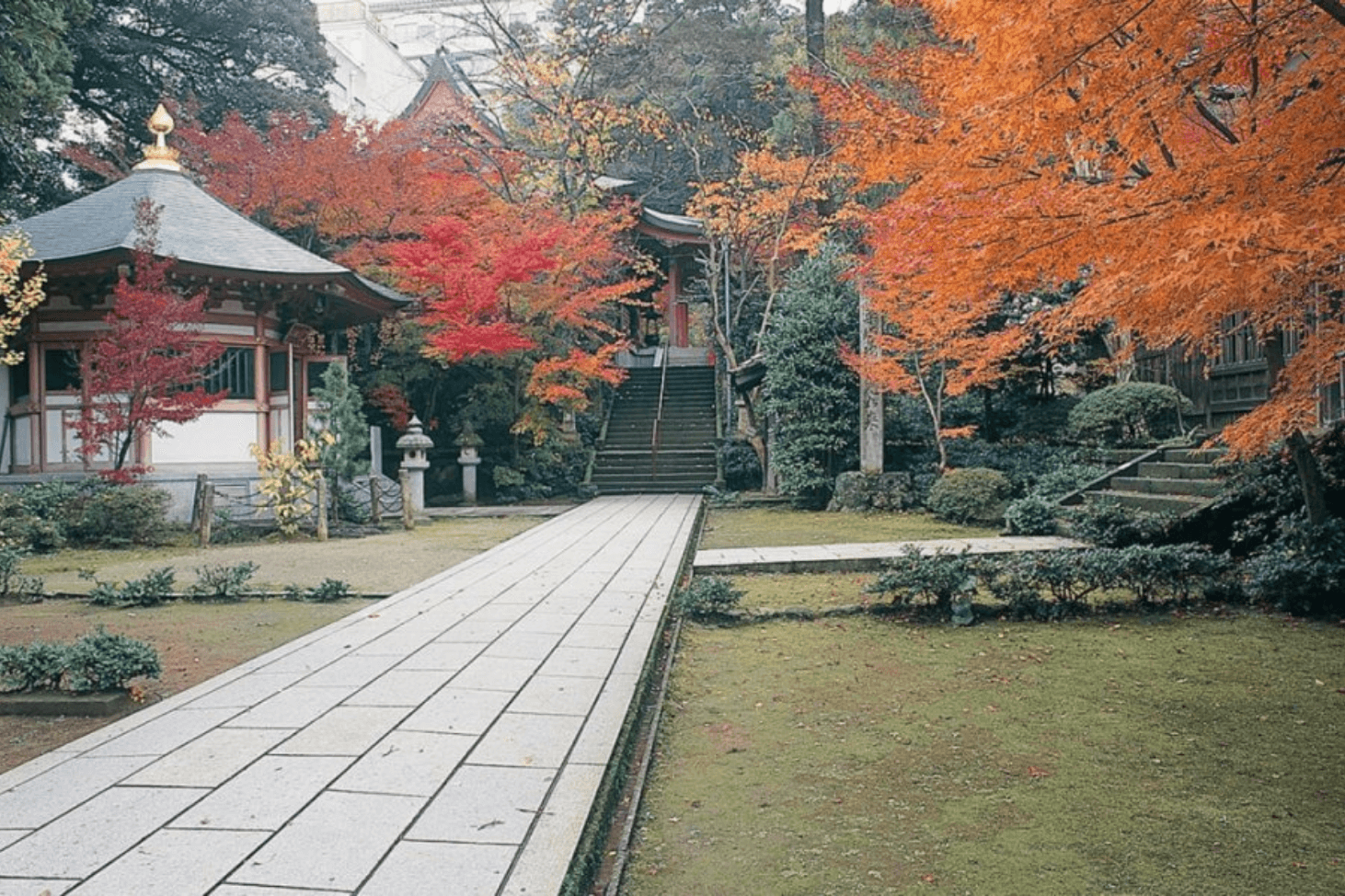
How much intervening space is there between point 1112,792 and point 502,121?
2014 cm

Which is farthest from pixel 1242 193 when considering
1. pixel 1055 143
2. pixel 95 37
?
pixel 95 37

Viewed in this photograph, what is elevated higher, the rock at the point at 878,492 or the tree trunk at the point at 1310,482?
the tree trunk at the point at 1310,482

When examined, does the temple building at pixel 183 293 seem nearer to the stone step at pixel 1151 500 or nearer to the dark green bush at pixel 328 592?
the dark green bush at pixel 328 592

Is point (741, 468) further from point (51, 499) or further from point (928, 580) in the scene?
point (928, 580)

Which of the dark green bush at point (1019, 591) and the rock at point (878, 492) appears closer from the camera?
the dark green bush at point (1019, 591)

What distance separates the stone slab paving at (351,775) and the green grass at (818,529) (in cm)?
520

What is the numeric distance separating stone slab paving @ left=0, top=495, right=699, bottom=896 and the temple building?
868 centimetres

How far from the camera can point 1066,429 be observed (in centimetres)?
1321

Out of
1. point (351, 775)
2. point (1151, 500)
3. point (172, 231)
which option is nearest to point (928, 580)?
point (351, 775)

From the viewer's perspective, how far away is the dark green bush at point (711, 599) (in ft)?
20.4

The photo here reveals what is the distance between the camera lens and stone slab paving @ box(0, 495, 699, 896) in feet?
8.02

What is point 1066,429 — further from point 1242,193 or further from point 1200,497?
point 1242,193

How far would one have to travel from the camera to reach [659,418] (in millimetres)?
20562

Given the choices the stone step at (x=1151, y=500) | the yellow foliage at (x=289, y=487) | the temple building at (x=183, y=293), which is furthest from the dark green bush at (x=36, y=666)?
the stone step at (x=1151, y=500)
